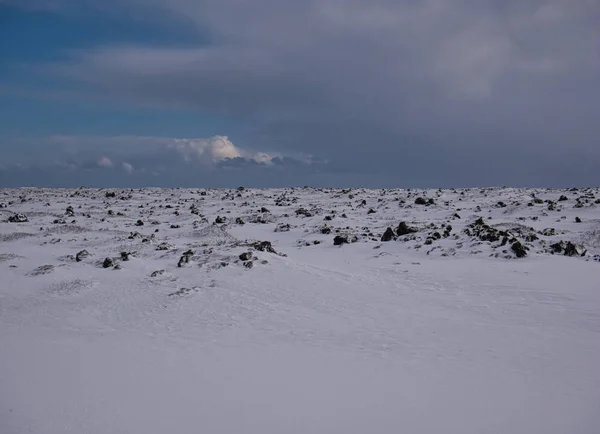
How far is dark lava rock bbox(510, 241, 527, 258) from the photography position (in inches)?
593

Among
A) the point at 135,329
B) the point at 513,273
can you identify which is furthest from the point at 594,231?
the point at 135,329

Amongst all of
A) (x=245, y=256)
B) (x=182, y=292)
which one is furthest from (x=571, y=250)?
(x=182, y=292)

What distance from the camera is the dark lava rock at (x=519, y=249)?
15055mm

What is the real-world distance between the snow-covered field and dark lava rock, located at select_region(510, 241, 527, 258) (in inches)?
1.9

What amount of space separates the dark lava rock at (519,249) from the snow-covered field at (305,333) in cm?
5

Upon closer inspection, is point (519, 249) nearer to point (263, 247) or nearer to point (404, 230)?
point (404, 230)

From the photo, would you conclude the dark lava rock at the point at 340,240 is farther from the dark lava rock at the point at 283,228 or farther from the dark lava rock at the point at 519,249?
the dark lava rock at the point at 519,249

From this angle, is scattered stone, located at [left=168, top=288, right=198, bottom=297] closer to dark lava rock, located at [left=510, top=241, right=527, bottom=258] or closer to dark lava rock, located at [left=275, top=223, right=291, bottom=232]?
dark lava rock, located at [left=275, top=223, right=291, bottom=232]

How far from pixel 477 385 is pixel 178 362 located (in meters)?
5.73

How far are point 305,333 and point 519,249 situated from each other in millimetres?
9512

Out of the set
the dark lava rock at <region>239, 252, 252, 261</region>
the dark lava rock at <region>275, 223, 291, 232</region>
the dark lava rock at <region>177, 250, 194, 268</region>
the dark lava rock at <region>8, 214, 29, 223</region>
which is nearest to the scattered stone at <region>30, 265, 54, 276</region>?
the dark lava rock at <region>177, 250, 194, 268</region>

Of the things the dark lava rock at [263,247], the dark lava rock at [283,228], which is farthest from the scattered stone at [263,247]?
the dark lava rock at [283,228]

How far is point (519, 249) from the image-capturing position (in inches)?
597

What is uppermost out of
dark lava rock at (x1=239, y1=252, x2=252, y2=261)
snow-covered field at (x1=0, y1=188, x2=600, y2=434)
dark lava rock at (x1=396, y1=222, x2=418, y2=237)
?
dark lava rock at (x1=396, y1=222, x2=418, y2=237)
